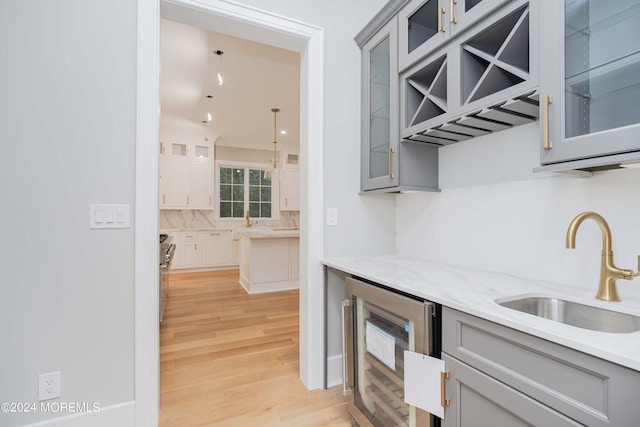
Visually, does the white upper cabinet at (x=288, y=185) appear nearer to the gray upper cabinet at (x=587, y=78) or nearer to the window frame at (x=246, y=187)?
the window frame at (x=246, y=187)

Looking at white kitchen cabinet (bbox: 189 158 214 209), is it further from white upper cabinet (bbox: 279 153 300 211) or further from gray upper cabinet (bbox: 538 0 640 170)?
gray upper cabinet (bbox: 538 0 640 170)

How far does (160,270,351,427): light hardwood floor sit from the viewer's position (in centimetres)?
175

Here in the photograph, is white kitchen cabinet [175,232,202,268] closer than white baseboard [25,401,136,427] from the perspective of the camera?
No

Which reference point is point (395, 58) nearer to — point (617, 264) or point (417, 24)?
point (417, 24)

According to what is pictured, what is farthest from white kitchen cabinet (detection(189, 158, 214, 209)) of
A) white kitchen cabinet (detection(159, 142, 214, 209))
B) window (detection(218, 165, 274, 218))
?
window (detection(218, 165, 274, 218))

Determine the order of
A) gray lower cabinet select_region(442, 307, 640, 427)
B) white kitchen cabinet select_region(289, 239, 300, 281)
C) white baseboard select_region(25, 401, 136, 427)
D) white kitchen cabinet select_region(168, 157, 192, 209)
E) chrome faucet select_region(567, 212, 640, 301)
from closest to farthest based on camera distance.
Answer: gray lower cabinet select_region(442, 307, 640, 427) < chrome faucet select_region(567, 212, 640, 301) < white baseboard select_region(25, 401, 136, 427) < white kitchen cabinet select_region(289, 239, 300, 281) < white kitchen cabinet select_region(168, 157, 192, 209)

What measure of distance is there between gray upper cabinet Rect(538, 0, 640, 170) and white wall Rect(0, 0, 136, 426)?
1.89 meters

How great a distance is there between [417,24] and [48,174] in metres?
2.14

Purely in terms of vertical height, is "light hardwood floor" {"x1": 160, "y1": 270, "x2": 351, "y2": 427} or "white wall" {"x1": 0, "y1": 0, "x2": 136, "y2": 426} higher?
"white wall" {"x1": 0, "y1": 0, "x2": 136, "y2": 426}

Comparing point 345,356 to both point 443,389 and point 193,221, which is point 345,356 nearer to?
point 443,389

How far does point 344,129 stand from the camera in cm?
215

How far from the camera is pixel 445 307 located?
3.58 feet

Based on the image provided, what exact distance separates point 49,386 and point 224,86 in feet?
12.4

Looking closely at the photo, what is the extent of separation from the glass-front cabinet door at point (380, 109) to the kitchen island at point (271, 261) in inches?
101
